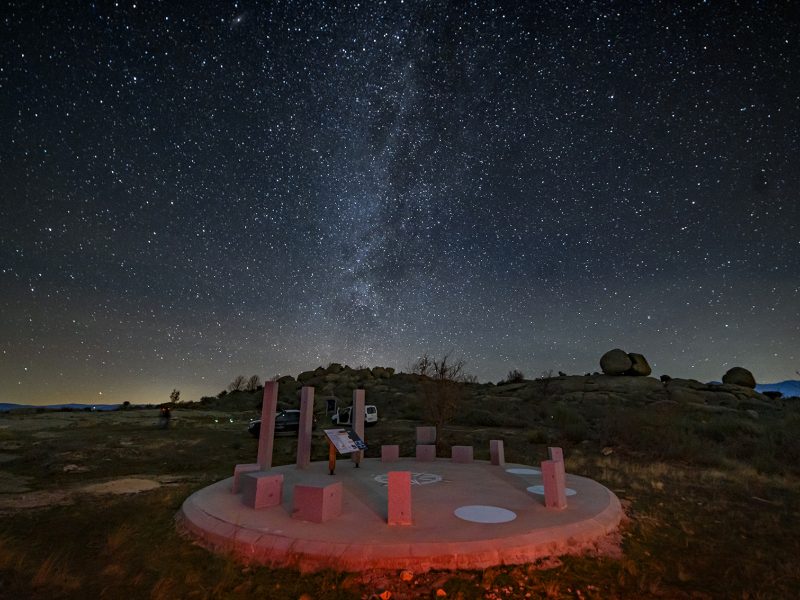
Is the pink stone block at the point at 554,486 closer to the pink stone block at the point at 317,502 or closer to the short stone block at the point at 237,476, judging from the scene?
the pink stone block at the point at 317,502

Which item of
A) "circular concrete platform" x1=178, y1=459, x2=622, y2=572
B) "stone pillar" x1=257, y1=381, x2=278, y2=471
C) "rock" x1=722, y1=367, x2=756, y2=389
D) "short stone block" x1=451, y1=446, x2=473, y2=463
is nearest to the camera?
"circular concrete platform" x1=178, y1=459, x2=622, y2=572

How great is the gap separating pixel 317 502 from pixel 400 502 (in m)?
1.25

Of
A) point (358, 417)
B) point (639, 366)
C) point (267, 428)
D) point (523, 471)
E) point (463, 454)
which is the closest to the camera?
point (267, 428)

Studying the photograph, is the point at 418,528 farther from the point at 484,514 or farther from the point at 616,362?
the point at 616,362

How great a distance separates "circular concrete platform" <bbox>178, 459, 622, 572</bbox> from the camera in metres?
5.05

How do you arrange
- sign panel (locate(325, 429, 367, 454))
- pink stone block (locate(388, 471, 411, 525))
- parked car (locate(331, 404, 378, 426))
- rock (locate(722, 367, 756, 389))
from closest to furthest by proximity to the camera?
pink stone block (locate(388, 471, 411, 525)), sign panel (locate(325, 429, 367, 454)), parked car (locate(331, 404, 378, 426)), rock (locate(722, 367, 756, 389))

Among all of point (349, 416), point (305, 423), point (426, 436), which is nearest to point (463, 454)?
point (426, 436)

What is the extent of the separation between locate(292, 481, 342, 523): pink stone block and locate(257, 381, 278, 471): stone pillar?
3320 mm

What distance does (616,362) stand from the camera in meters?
43.5

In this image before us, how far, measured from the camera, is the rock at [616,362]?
43250 mm

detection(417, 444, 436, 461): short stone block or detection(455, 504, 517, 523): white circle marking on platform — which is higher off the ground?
detection(417, 444, 436, 461): short stone block

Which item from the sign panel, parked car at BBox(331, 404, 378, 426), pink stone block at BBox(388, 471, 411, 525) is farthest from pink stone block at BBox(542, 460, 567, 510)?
parked car at BBox(331, 404, 378, 426)

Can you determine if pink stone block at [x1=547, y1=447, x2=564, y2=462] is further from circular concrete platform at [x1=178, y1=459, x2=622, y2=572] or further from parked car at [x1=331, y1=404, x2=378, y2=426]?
parked car at [x1=331, y1=404, x2=378, y2=426]

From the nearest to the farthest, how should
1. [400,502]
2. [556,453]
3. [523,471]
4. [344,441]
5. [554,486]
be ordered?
[400,502], [554,486], [556,453], [344,441], [523,471]
